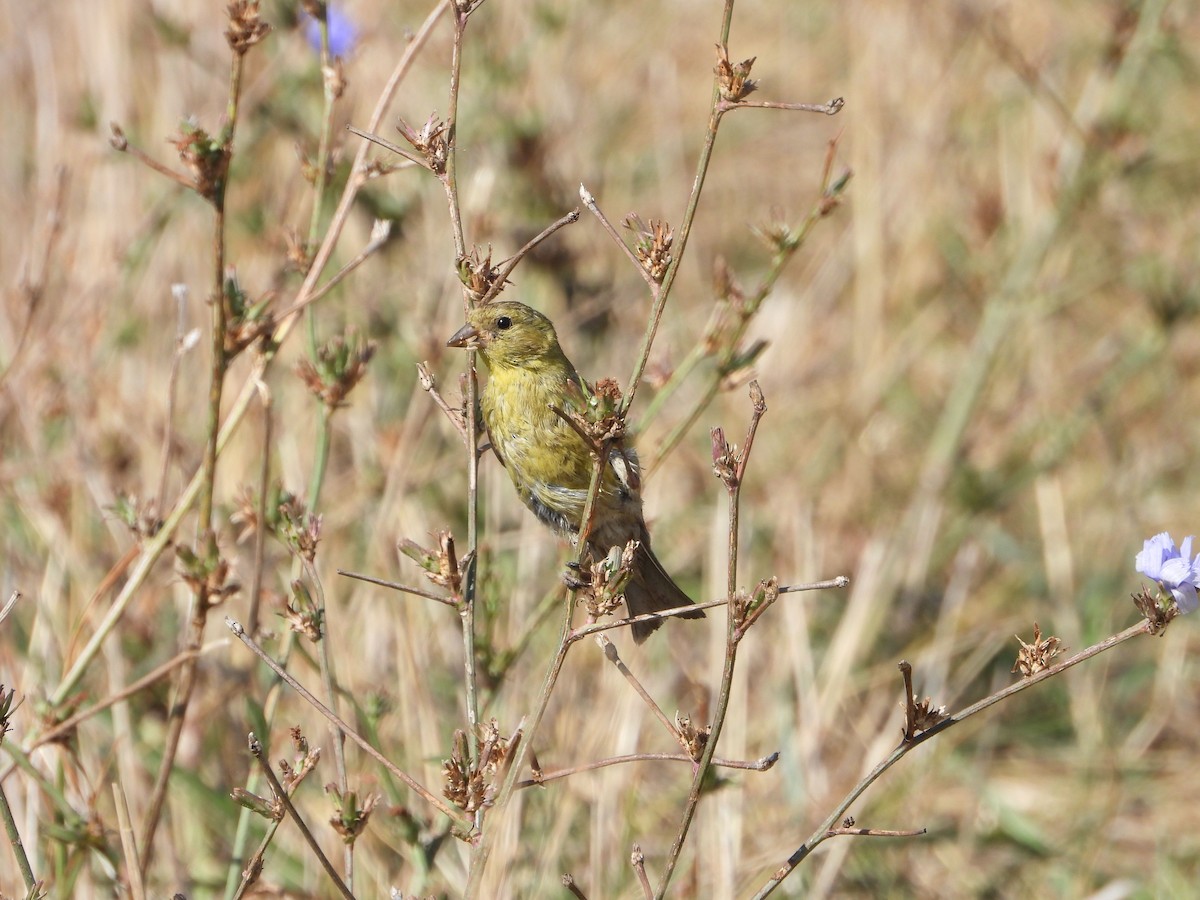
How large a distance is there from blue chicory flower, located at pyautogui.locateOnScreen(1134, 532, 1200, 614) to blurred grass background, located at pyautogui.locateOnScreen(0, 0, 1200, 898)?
1192 millimetres

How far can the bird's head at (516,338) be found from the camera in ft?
9.70

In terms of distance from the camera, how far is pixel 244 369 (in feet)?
16.6

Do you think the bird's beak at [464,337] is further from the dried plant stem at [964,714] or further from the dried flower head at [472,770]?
the dried plant stem at [964,714]

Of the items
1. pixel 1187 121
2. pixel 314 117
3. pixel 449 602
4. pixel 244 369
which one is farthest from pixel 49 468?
pixel 1187 121

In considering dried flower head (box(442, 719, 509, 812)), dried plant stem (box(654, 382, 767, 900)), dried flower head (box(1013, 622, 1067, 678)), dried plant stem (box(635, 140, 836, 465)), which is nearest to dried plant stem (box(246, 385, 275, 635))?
dried flower head (box(442, 719, 509, 812))

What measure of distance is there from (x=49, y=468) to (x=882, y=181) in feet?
10.9

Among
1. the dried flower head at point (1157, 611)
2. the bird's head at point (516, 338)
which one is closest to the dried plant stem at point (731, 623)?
the dried flower head at point (1157, 611)

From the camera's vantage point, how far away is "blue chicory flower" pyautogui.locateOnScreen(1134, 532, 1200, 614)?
5.97ft

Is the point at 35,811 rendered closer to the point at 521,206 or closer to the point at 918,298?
the point at 521,206

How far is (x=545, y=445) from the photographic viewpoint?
116 inches

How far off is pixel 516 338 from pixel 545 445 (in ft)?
0.84

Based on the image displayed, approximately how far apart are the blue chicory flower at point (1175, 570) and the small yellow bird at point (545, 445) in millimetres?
1200

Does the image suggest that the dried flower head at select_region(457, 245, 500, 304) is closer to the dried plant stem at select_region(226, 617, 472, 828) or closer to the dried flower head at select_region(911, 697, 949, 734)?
the dried plant stem at select_region(226, 617, 472, 828)

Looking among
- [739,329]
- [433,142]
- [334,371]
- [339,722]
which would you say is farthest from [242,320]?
[739,329]
